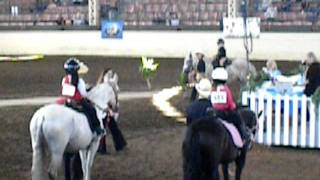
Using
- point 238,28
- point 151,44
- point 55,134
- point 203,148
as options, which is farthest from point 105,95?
point 151,44

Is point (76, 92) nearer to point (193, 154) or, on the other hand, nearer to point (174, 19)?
point (193, 154)

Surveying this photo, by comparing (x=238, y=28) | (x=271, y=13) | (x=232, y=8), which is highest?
(x=232, y=8)

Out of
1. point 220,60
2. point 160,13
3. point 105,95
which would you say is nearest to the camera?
point 105,95

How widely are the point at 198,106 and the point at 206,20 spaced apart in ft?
105

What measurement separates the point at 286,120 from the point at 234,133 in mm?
4653

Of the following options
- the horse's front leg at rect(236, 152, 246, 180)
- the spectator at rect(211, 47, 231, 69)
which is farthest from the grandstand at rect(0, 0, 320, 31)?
the horse's front leg at rect(236, 152, 246, 180)

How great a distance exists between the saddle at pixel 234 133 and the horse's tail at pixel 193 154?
3.56ft

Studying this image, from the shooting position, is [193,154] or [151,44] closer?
[193,154]

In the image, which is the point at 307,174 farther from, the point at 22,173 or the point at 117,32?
the point at 117,32

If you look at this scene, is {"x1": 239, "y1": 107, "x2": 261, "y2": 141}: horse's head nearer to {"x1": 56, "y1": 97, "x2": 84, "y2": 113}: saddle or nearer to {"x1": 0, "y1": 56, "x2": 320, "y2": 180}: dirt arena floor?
{"x1": 0, "y1": 56, "x2": 320, "y2": 180}: dirt arena floor

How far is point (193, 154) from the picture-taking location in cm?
983

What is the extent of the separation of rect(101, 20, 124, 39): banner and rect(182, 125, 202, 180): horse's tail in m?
32.3

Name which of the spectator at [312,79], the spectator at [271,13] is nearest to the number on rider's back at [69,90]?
the spectator at [312,79]

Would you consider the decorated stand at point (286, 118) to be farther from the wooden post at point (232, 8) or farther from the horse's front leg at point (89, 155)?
the wooden post at point (232, 8)
